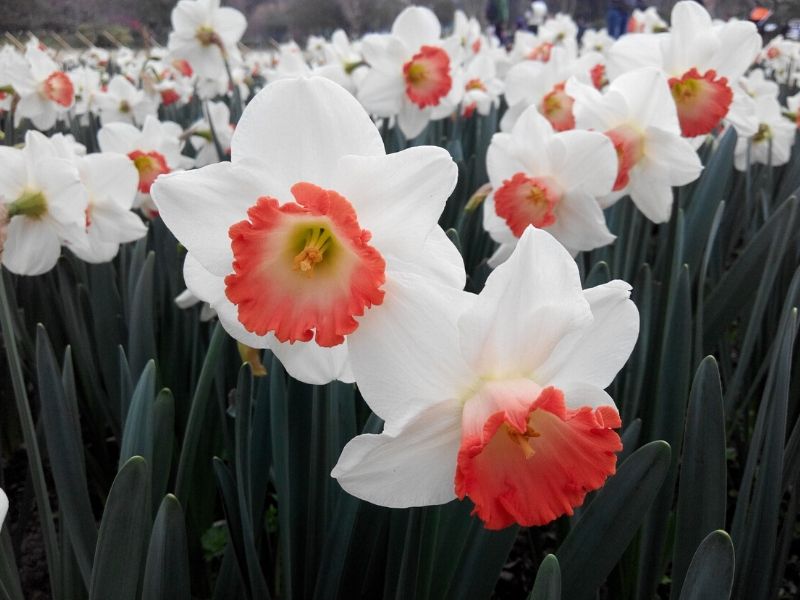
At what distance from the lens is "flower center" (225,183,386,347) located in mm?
693

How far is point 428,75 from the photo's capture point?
8.56ft

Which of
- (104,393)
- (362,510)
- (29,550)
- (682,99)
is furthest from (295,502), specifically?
(682,99)

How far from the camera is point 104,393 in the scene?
1982 millimetres

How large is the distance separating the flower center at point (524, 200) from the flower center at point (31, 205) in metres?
0.92

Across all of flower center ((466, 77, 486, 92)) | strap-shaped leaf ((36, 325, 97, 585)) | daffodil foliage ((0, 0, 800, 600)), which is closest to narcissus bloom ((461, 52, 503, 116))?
flower center ((466, 77, 486, 92))

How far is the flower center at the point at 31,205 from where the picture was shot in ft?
4.87

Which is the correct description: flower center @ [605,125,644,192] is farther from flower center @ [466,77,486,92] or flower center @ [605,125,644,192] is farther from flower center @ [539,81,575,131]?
flower center @ [466,77,486,92]

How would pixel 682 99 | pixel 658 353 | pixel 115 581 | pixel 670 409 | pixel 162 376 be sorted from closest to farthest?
pixel 115 581, pixel 670 409, pixel 658 353, pixel 682 99, pixel 162 376

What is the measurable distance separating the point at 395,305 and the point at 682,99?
4.38ft

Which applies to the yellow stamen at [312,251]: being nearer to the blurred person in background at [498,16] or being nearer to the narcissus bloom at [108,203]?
the narcissus bloom at [108,203]

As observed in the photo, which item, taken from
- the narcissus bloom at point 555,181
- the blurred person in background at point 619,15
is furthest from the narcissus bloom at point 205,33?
the blurred person in background at point 619,15

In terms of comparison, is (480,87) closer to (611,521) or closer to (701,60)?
(701,60)

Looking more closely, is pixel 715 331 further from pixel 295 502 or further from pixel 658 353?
pixel 295 502

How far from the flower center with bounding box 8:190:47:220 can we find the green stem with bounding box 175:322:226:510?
525 millimetres
